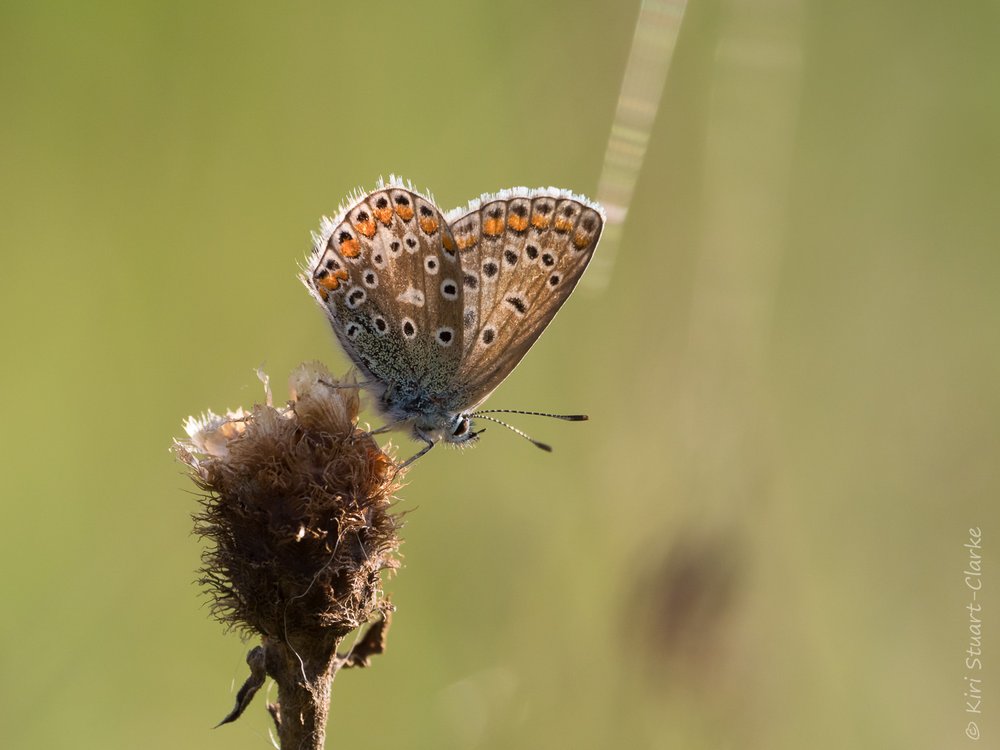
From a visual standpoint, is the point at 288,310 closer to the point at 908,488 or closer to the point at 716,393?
the point at 716,393

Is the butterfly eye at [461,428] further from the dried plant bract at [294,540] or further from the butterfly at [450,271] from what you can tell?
the dried plant bract at [294,540]

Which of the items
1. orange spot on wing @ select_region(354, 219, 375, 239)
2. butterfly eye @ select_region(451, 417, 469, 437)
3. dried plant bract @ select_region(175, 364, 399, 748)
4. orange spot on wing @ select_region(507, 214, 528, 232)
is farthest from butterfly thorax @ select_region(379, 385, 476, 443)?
dried plant bract @ select_region(175, 364, 399, 748)

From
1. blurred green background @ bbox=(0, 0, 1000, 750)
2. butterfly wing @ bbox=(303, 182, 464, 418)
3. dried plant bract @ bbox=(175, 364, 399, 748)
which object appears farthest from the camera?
blurred green background @ bbox=(0, 0, 1000, 750)

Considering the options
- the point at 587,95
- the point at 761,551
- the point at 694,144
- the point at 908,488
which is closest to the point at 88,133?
the point at 587,95

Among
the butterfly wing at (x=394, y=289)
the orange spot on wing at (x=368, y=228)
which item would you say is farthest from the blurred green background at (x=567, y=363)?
the orange spot on wing at (x=368, y=228)

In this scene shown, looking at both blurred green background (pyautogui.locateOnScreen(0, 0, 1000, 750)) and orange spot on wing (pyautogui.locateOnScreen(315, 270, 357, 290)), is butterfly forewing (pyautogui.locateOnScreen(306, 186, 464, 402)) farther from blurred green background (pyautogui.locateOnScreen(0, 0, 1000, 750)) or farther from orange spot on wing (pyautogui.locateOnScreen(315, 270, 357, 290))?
blurred green background (pyautogui.locateOnScreen(0, 0, 1000, 750))

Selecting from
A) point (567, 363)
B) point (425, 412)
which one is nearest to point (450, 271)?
point (425, 412)

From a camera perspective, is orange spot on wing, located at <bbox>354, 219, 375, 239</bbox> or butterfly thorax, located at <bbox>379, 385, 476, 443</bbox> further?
butterfly thorax, located at <bbox>379, 385, 476, 443</bbox>
